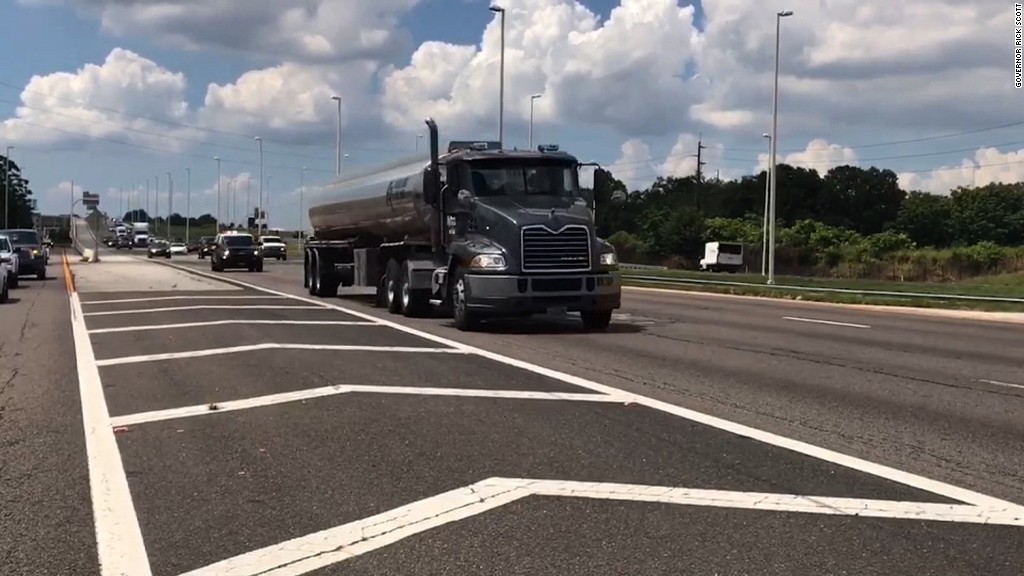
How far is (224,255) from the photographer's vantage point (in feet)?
163

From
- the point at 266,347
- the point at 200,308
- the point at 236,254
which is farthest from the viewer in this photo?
the point at 236,254

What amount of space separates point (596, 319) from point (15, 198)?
469 ft

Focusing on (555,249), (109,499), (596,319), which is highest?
(555,249)

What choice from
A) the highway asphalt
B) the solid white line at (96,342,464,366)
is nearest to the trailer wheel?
the highway asphalt

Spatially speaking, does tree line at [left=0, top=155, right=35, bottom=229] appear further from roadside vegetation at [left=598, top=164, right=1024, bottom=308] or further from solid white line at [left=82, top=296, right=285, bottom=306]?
solid white line at [left=82, top=296, right=285, bottom=306]

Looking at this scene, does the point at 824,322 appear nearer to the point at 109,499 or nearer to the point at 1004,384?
the point at 1004,384

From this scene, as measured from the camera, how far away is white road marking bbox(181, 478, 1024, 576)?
5.68m

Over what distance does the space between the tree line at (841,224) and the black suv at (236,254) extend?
57.1 feet

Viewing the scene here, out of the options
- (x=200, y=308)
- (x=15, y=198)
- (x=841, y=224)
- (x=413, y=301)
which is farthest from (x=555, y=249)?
(x=15, y=198)

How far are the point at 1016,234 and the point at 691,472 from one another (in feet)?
330

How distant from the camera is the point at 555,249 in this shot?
59.7ft

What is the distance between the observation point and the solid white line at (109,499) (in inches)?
224

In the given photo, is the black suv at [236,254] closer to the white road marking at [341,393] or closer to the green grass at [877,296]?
the green grass at [877,296]

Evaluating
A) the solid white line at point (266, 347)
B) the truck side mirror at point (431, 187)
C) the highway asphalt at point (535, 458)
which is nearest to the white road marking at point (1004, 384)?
the highway asphalt at point (535, 458)
